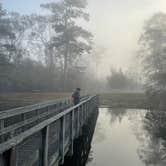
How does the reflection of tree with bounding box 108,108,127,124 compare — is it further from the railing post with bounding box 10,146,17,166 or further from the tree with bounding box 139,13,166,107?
the railing post with bounding box 10,146,17,166

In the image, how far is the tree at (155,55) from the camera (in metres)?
33.0

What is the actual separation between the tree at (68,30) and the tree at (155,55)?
9228 millimetres

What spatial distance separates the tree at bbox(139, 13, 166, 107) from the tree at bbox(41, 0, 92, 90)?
923 cm

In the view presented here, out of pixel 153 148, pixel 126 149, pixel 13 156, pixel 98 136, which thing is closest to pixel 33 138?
pixel 13 156

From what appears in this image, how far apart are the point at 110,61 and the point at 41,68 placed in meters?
38.5

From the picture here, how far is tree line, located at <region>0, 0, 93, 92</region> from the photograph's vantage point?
153ft

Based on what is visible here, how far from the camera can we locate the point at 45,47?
5738cm

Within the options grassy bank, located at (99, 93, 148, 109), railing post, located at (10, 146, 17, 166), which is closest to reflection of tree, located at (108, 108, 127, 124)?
grassy bank, located at (99, 93, 148, 109)

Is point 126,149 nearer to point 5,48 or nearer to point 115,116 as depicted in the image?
point 115,116

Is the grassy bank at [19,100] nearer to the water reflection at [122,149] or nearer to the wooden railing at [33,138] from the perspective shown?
the water reflection at [122,149]

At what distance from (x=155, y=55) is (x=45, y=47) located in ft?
83.8

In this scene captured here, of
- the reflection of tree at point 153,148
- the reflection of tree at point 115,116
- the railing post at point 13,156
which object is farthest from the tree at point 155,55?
the railing post at point 13,156

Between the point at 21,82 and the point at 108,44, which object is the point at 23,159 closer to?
the point at 21,82

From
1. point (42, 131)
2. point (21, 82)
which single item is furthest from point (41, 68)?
point (42, 131)
